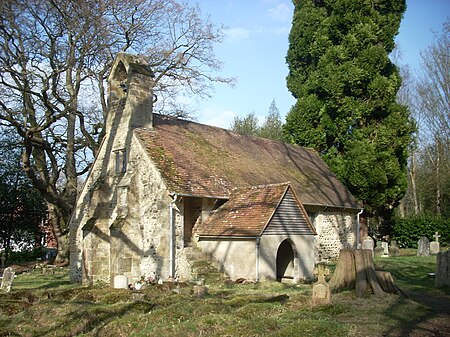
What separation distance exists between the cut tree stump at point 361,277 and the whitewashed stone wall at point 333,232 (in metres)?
11.3

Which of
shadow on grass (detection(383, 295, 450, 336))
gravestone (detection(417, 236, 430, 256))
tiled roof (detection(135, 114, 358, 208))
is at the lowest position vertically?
shadow on grass (detection(383, 295, 450, 336))

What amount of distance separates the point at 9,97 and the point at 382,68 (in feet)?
72.9

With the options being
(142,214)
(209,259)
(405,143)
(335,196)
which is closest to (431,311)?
(209,259)

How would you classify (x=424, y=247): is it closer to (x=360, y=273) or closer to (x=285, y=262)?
(x=285, y=262)

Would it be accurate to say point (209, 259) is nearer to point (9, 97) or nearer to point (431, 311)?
point (431, 311)

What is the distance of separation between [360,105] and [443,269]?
56.0 ft

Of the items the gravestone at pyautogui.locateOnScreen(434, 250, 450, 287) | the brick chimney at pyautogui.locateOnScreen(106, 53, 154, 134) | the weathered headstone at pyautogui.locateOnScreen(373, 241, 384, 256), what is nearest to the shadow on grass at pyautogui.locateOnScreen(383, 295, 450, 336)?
the gravestone at pyautogui.locateOnScreen(434, 250, 450, 287)

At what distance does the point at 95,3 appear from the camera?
21.1 m

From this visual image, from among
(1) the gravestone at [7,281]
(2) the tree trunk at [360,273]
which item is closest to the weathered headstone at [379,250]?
(2) the tree trunk at [360,273]

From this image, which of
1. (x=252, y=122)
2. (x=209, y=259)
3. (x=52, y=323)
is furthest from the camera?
(x=252, y=122)

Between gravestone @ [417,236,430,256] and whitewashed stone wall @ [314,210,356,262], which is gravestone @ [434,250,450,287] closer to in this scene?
whitewashed stone wall @ [314,210,356,262]

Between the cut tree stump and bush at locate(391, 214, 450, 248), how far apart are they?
2256cm

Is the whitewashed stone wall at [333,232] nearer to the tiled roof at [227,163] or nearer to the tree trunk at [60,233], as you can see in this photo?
the tiled roof at [227,163]

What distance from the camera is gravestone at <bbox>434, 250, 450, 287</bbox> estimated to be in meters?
15.7
